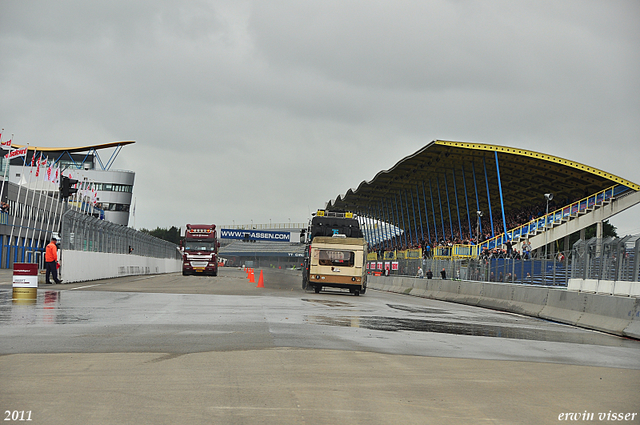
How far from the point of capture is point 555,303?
1995 cm

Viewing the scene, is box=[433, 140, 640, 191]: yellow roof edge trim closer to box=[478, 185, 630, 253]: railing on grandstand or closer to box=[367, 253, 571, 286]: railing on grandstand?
box=[478, 185, 630, 253]: railing on grandstand

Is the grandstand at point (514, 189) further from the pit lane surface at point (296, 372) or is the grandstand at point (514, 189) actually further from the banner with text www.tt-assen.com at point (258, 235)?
the banner with text www.tt-assen.com at point (258, 235)

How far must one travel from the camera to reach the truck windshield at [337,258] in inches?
1213

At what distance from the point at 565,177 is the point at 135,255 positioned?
32.5 meters

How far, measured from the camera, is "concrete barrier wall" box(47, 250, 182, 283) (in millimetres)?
31623

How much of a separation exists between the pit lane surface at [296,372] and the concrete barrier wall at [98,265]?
17760mm

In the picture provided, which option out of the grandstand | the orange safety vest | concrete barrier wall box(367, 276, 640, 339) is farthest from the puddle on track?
the grandstand

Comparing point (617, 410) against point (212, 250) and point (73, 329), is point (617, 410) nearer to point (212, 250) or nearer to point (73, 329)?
point (73, 329)

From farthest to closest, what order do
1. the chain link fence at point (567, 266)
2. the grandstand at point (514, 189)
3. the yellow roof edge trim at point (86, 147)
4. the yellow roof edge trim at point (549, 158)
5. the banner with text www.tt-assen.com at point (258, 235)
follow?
the banner with text www.tt-assen.com at point (258, 235), the yellow roof edge trim at point (86, 147), the grandstand at point (514, 189), the yellow roof edge trim at point (549, 158), the chain link fence at point (567, 266)

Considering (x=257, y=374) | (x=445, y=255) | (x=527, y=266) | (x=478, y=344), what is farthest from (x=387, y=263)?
(x=257, y=374)

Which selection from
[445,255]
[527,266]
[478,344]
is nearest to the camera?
[478,344]

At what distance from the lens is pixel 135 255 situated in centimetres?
5278

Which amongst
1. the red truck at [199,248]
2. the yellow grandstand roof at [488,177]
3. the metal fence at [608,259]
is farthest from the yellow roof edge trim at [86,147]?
the metal fence at [608,259]

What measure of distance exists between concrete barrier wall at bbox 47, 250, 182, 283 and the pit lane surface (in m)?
17.8
